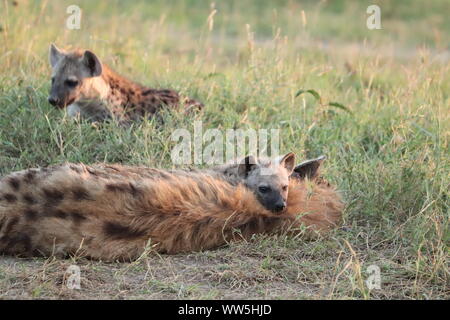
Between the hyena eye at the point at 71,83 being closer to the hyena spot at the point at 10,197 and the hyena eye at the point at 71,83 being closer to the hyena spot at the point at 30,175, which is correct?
the hyena spot at the point at 30,175

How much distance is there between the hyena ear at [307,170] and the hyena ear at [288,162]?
11 cm

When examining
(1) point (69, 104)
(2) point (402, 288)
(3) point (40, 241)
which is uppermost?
(1) point (69, 104)

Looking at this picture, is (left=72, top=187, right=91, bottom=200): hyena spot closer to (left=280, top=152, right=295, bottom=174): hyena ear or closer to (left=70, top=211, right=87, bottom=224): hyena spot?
(left=70, top=211, right=87, bottom=224): hyena spot

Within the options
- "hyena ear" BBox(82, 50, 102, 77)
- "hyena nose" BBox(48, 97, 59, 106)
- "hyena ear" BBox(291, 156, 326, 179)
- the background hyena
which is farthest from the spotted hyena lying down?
"hyena ear" BBox(82, 50, 102, 77)

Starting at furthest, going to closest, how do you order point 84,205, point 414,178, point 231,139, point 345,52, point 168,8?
point 168,8, point 345,52, point 231,139, point 414,178, point 84,205

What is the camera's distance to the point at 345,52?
26.8 ft

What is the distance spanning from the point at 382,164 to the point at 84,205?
187 cm

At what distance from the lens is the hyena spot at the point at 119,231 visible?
338 cm

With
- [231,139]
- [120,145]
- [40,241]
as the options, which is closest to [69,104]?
[120,145]

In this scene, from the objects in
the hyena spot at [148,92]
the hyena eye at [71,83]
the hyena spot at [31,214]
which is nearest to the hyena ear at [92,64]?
the hyena eye at [71,83]

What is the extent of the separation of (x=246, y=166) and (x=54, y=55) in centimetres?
203

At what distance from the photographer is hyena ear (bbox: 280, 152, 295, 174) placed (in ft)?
13.5

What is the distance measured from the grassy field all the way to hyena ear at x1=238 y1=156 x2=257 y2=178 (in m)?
0.48

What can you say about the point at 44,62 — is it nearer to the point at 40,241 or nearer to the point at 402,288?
the point at 40,241
